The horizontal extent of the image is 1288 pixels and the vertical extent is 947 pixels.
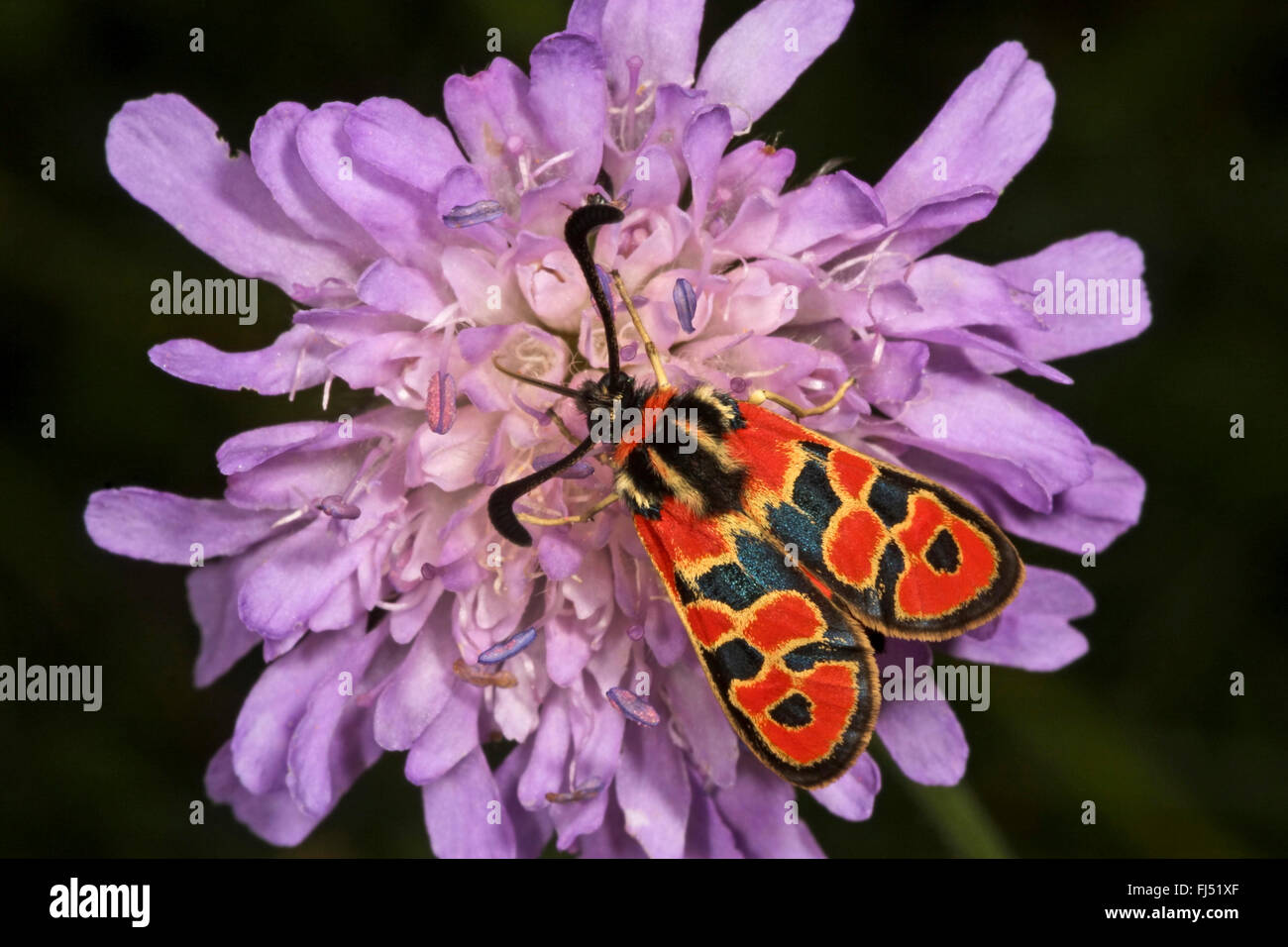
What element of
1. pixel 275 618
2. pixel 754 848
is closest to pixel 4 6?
pixel 275 618

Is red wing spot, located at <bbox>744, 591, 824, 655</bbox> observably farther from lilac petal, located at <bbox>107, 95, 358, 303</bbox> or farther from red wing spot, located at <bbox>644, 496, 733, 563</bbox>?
lilac petal, located at <bbox>107, 95, 358, 303</bbox>

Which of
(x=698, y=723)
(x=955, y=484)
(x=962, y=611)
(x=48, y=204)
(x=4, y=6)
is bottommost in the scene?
(x=698, y=723)

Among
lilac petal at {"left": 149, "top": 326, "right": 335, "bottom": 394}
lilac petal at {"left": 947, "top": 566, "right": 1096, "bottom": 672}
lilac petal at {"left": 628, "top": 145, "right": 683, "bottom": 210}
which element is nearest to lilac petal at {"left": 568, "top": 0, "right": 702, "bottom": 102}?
lilac petal at {"left": 628, "top": 145, "right": 683, "bottom": 210}

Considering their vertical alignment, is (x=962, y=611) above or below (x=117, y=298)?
below

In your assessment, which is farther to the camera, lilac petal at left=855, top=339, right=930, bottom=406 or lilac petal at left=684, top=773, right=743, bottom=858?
lilac petal at left=684, top=773, right=743, bottom=858

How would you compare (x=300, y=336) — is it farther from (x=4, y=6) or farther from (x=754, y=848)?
(x=4, y=6)

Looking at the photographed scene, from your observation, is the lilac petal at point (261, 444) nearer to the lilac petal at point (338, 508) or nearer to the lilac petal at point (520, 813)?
the lilac petal at point (338, 508)
